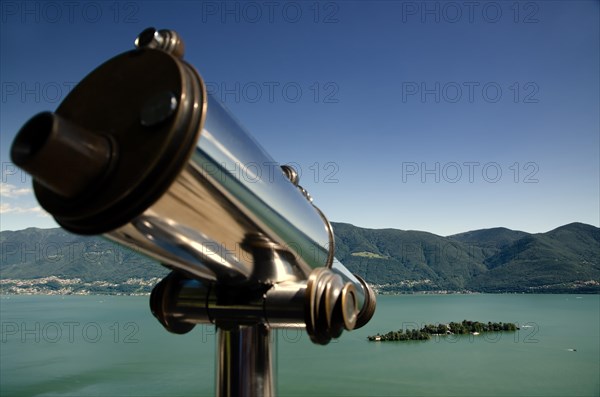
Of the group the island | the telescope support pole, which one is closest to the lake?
the island

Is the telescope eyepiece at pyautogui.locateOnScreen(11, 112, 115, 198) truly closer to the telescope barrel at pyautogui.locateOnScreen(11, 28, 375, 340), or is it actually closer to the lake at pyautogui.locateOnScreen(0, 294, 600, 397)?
the telescope barrel at pyautogui.locateOnScreen(11, 28, 375, 340)

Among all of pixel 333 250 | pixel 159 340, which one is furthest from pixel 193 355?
pixel 333 250

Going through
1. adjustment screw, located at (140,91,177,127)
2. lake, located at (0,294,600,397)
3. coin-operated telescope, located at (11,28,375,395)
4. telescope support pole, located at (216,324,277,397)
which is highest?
adjustment screw, located at (140,91,177,127)

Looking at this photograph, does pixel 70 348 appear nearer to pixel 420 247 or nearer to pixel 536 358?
pixel 536 358

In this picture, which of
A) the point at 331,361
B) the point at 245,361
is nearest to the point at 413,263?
the point at 331,361

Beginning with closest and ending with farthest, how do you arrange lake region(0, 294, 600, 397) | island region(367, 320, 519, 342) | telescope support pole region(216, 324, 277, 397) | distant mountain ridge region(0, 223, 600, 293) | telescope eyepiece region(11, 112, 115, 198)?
telescope eyepiece region(11, 112, 115, 198) → telescope support pole region(216, 324, 277, 397) → lake region(0, 294, 600, 397) → island region(367, 320, 519, 342) → distant mountain ridge region(0, 223, 600, 293)
